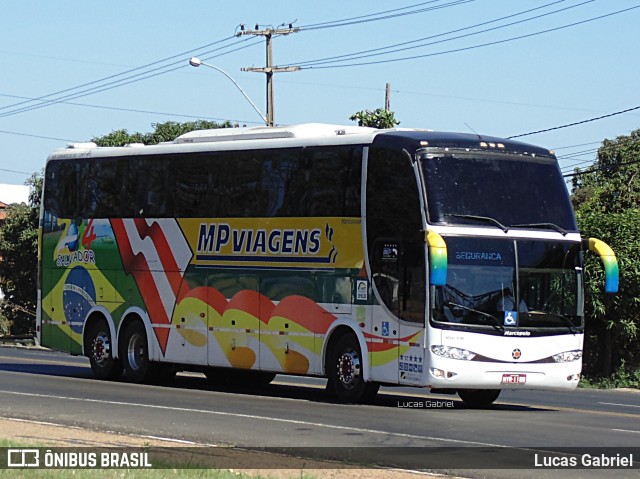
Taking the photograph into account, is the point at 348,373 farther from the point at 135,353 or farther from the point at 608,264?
the point at 135,353

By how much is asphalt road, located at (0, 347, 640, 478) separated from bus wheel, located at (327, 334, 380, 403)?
0.99 ft

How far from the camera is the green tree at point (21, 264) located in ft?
200

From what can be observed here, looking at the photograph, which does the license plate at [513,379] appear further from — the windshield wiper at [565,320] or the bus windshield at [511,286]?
the windshield wiper at [565,320]

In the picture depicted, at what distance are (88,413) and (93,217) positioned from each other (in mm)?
8640

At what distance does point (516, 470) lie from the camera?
13227 millimetres

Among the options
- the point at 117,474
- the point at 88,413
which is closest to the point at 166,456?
the point at 117,474

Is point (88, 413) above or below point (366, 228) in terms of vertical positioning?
below

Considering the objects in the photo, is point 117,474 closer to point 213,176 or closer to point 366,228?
point 366,228

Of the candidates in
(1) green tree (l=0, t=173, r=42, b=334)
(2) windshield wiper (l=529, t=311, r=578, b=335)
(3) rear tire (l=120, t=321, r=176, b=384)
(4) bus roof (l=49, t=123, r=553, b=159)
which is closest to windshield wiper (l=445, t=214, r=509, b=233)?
(4) bus roof (l=49, t=123, r=553, b=159)

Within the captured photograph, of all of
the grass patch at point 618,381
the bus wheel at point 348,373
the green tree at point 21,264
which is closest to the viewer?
the bus wheel at point 348,373

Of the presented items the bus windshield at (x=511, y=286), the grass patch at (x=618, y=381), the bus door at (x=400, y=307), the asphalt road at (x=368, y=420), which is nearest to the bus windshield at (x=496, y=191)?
the bus windshield at (x=511, y=286)

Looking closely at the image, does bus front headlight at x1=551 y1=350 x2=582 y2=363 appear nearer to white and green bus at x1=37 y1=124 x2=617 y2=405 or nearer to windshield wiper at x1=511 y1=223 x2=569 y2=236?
white and green bus at x1=37 y1=124 x2=617 y2=405

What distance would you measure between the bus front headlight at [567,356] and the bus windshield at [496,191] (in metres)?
1.84

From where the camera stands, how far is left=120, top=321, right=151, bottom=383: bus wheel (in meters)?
25.6
